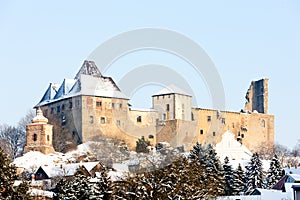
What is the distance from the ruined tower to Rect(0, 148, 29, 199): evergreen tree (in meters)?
73.2

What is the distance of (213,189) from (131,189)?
5716mm

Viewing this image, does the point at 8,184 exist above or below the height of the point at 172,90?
below

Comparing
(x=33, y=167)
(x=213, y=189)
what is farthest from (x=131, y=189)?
(x=33, y=167)

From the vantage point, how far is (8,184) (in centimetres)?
2981

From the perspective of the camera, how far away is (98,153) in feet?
226

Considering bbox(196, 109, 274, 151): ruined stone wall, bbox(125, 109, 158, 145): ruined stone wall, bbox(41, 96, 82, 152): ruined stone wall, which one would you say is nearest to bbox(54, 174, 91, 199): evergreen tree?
bbox(41, 96, 82, 152): ruined stone wall

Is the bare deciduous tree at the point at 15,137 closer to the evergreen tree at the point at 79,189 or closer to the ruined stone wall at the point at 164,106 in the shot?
the ruined stone wall at the point at 164,106

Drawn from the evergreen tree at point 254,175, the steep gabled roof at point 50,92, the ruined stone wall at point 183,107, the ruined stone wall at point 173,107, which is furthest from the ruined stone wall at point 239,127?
the evergreen tree at point 254,175

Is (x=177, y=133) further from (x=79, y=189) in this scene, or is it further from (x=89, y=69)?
(x=79, y=189)

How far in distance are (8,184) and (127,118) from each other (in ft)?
165

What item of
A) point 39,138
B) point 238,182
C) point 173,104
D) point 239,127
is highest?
point 173,104

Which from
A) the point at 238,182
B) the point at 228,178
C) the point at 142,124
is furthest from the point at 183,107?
Result: the point at 238,182

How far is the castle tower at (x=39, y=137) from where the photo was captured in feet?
234

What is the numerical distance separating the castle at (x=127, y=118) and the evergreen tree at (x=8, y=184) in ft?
138
